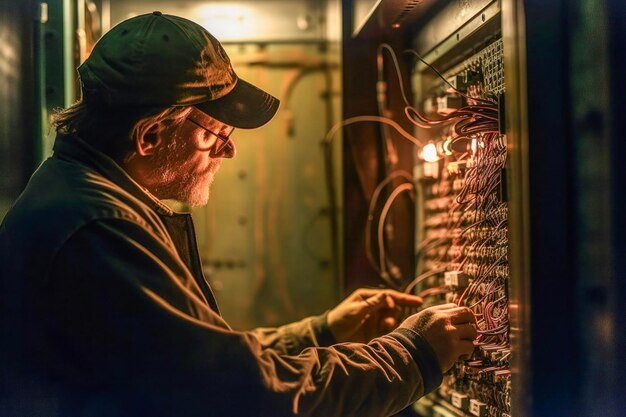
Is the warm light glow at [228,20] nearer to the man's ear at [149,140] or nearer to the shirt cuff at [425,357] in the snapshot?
the man's ear at [149,140]

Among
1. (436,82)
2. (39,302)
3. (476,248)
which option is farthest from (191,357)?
(436,82)

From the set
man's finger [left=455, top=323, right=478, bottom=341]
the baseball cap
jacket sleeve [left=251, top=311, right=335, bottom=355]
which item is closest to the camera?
the baseball cap

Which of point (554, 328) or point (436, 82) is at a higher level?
point (436, 82)

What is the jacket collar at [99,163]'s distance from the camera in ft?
3.76

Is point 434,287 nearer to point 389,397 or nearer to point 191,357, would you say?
point 389,397

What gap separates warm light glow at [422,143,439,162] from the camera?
63.7 inches

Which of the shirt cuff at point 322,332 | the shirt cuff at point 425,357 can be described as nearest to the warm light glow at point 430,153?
the shirt cuff at point 322,332

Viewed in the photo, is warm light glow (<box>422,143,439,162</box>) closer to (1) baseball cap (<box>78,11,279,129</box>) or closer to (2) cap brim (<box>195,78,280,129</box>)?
(2) cap brim (<box>195,78,280,129</box>)

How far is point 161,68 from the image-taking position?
3.76 feet

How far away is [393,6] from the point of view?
5.39ft

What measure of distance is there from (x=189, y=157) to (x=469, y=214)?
1.96ft

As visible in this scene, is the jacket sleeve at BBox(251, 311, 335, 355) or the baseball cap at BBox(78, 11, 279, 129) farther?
the jacket sleeve at BBox(251, 311, 335, 355)

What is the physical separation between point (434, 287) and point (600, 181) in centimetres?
69

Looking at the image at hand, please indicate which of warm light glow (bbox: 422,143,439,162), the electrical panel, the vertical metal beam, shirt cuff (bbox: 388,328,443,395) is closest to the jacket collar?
the vertical metal beam
